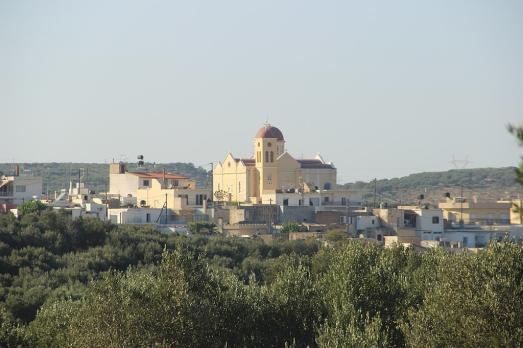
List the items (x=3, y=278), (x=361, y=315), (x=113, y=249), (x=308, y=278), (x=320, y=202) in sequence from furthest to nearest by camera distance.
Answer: (x=320, y=202) < (x=113, y=249) < (x=3, y=278) < (x=308, y=278) < (x=361, y=315)

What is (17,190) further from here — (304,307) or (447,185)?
(447,185)

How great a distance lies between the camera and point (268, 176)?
246 feet

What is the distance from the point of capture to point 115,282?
93.5 feet

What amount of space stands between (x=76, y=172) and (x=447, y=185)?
34.8 metres

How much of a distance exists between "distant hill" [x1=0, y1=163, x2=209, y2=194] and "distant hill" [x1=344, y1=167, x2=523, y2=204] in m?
16.2

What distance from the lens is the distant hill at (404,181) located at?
374ft

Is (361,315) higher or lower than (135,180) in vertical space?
lower

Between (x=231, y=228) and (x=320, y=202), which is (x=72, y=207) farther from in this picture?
(x=320, y=202)

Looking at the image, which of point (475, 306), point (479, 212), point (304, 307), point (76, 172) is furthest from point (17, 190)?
point (76, 172)

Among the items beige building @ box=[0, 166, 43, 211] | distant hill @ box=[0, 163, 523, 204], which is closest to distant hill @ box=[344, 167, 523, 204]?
distant hill @ box=[0, 163, 523, 204]

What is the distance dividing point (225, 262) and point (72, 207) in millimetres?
16619

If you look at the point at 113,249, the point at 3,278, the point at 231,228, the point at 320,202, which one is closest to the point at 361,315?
the point at 3,278

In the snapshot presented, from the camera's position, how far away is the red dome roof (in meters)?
75.9

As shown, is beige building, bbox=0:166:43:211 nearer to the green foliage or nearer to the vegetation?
the vegetation
